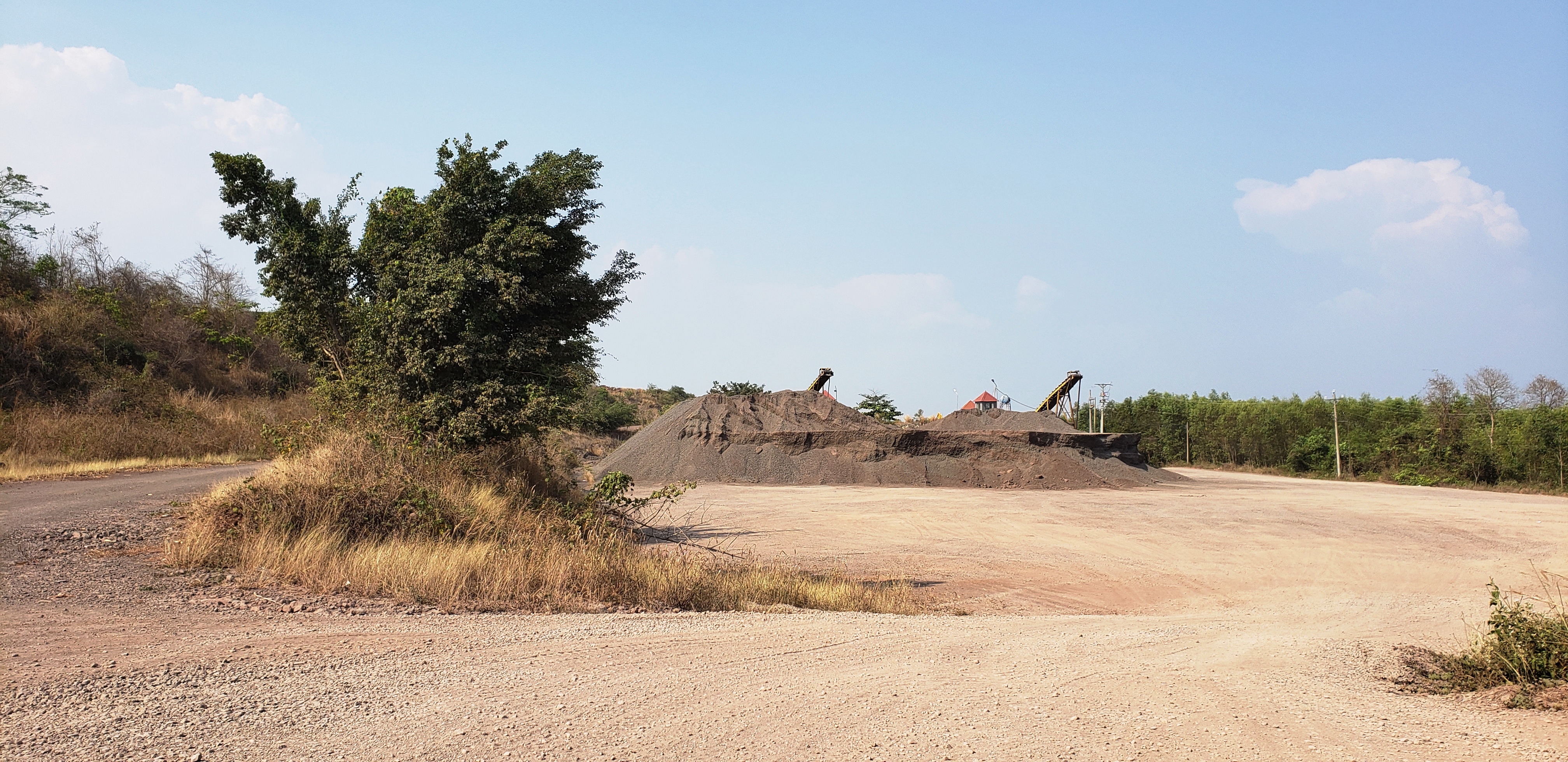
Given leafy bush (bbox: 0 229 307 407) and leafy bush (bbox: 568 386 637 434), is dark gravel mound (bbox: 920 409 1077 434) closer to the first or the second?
leafy bush (bbox: 568 386 637 434)

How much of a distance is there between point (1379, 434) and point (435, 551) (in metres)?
53.8

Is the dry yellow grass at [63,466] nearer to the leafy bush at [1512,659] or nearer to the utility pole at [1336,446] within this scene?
the leafy bush at [1512,659]

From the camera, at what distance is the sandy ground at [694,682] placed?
13.4ft

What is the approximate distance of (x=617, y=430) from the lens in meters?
52.3

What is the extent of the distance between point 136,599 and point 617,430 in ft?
149

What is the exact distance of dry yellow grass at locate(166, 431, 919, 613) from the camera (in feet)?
27.2

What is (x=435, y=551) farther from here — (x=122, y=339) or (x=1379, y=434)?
(x=1379, y=434)

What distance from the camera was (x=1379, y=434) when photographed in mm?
48281

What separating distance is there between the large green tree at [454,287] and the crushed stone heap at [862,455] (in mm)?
18778

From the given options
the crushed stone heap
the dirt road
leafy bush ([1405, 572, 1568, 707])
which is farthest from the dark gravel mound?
leafy bush ([1405, 572, 1568, 707])

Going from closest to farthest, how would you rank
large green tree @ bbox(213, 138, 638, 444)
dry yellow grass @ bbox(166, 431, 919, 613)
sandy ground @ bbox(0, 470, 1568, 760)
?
sandy ground @ bbox(0, 470, 1568, 760), dry yellow grass @ bbox(166, 431, 919, 613), large green tree @ bbox(213, 138, 638, 444)

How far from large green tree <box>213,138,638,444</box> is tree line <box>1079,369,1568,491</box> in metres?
44.1

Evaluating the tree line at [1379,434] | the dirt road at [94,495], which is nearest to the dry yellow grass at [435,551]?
the dirt road at [94,495]

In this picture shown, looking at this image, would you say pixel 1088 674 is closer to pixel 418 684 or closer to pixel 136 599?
pixel 418 684
